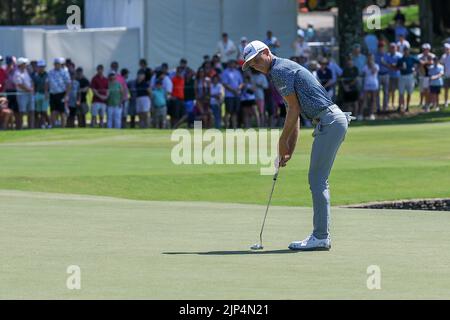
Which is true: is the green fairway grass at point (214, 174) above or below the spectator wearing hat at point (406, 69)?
below

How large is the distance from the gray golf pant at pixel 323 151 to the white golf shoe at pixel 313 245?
43mm

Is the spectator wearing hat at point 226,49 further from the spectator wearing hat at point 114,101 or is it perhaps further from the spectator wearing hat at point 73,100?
the spectator wearing hat at point 73,100

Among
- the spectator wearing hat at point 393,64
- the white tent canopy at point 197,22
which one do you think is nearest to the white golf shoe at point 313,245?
the spectator wearing hat at point 393,64

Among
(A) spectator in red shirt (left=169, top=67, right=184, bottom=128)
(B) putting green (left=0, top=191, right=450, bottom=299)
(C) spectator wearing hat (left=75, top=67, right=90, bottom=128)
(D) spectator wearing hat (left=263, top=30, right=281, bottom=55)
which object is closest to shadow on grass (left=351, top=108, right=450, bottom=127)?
(D) spectator wearing hat (left=263, top=30, right=281, bottom=55)

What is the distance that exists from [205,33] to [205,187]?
70.6ft

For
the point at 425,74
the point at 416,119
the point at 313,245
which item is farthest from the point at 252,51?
the point at 425,74

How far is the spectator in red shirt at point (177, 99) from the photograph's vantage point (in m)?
34.9

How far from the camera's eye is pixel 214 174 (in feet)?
72.3

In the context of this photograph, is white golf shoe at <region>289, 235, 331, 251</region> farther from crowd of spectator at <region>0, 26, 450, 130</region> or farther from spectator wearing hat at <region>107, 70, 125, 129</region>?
spectator wearing hat at <region>107, 70, 125, 129</region>

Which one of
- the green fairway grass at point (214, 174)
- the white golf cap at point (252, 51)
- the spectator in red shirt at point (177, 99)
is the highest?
the white golf cap at point (252, 51)

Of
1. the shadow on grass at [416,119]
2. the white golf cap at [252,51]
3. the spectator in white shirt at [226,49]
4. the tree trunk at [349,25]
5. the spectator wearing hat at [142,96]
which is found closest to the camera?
the white golf cap at [252,51]

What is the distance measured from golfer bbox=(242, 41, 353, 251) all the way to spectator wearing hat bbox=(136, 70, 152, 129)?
22823mm

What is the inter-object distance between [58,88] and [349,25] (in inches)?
469

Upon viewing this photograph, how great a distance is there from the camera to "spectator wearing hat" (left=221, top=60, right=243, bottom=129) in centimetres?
3488
